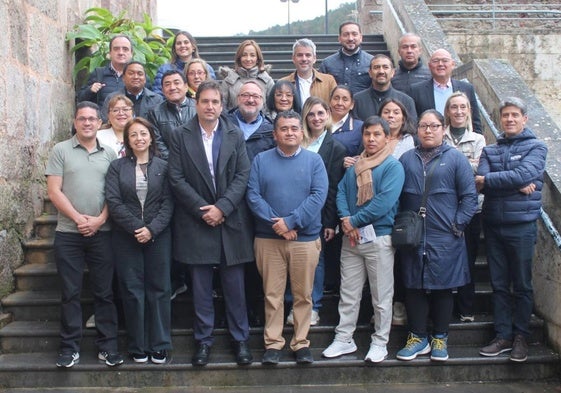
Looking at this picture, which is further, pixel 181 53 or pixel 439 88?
pixel 181 53

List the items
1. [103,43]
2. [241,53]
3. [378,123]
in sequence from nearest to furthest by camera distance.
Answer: [378,123]
[241,53]
[103,43]

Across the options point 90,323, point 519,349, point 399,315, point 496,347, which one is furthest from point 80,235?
point 519,349

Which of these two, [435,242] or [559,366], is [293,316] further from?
[559,366]

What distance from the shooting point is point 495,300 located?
16.3 ft

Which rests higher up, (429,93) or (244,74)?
(244,74)

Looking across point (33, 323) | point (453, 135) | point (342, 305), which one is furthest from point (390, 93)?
point (33, 323)

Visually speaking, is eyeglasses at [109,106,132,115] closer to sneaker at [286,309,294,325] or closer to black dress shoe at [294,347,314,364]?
sneaker at [286,309,294,325]

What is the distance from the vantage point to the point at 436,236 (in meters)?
4.77

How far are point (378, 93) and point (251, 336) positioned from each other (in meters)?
2.29

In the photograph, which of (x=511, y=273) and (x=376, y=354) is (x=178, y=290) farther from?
(x=511, y=273)

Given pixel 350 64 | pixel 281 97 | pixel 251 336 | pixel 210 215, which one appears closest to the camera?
pixel 210 215

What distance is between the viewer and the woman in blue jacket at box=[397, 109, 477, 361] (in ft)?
15.6

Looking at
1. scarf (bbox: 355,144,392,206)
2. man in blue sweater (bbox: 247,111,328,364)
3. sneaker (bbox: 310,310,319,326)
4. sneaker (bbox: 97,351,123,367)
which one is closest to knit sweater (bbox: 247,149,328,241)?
man in blue sweater (bbox: 247,111,328,364)

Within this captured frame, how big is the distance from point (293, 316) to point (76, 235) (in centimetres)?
166
